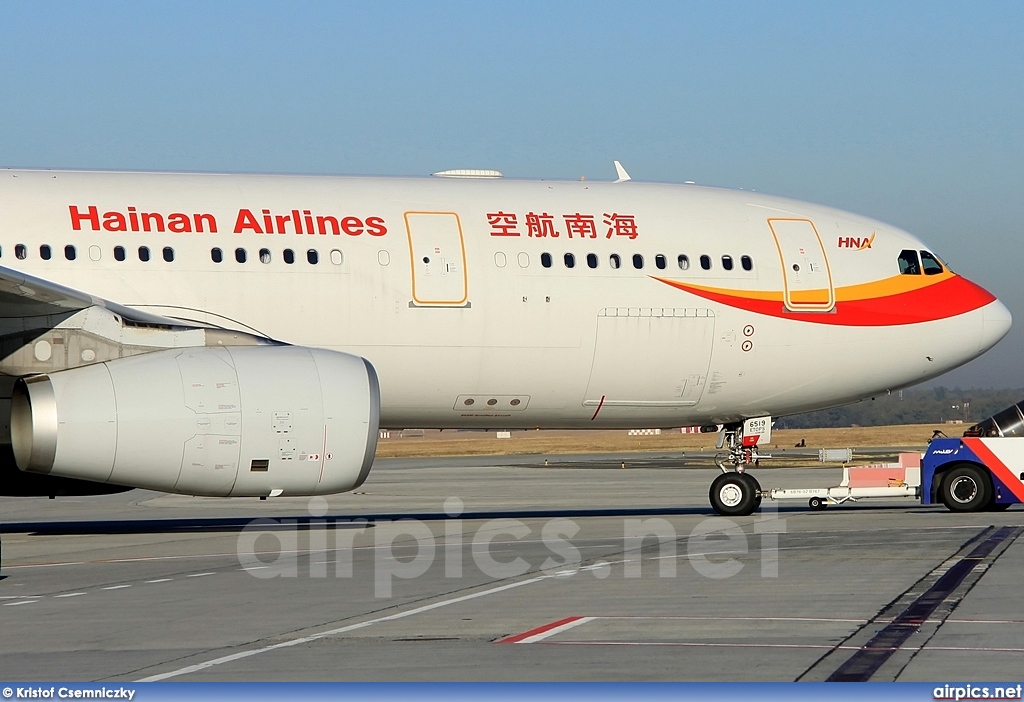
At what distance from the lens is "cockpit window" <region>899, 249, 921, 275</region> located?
20.6 m

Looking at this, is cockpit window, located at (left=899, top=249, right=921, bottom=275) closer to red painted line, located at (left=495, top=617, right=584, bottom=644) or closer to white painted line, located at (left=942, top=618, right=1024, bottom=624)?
white painted line, located at (left=942, top=618, right=1024, bottom=624)

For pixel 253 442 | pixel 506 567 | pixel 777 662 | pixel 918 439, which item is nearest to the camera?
pixel 777 662

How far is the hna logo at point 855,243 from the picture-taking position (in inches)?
802

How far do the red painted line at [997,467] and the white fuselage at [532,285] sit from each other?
6.66ft

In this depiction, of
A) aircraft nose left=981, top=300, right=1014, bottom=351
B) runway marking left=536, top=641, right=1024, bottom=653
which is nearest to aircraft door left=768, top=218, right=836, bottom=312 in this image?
aircraft nose left=981, top=300, right=1014, bottom=351

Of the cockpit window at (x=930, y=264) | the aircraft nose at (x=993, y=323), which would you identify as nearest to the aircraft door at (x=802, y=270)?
the cockpit window at (x=930, y=264)

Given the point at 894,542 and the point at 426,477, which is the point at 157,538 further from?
the point at 426,477

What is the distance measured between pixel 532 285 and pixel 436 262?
1400 mm

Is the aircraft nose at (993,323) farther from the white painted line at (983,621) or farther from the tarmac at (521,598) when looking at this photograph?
the white painted line at (983,621)

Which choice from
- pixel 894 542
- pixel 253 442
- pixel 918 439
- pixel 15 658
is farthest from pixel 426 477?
pixel 918 439

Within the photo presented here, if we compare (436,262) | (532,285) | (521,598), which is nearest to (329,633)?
(521,598)

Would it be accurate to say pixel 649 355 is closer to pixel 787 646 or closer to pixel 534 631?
pixel 534 631

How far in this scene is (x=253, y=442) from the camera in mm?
12617

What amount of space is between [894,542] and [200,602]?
8.80 meters
